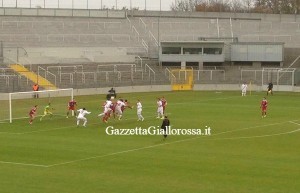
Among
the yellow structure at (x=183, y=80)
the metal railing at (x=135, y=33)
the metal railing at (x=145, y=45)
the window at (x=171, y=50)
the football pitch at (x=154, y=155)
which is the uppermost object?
the metal railing at (x=135, y=33)

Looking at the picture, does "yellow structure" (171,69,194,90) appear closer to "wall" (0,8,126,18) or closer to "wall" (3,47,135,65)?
"wall" (3,47,135,65)

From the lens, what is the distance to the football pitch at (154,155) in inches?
1037

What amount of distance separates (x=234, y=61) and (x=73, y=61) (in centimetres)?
2245

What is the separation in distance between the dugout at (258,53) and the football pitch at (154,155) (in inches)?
1503

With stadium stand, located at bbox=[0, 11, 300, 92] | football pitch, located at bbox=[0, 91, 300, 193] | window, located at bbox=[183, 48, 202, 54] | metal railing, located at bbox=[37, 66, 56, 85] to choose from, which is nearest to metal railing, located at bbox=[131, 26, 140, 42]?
stadium stand, located at bbox=[0, 11, 300, 92]

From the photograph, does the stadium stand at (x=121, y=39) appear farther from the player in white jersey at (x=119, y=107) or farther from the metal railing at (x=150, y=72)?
the player in white jersey at (x=119, y=107)

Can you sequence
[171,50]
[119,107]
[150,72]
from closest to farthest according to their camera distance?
[119,107] < [150,72] < [171,50]

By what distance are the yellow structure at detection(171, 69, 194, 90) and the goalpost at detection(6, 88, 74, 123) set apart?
16578 millimetres

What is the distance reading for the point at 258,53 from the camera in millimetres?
93938

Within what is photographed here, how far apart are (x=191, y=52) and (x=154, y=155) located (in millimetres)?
61097

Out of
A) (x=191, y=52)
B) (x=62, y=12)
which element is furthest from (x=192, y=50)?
(x=62, y=12)

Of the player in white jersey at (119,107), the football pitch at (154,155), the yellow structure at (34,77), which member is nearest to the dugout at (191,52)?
the yellow structure at (34,77)

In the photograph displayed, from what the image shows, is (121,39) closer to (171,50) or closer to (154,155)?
(171,50)

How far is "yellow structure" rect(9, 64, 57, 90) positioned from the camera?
7738 cm
